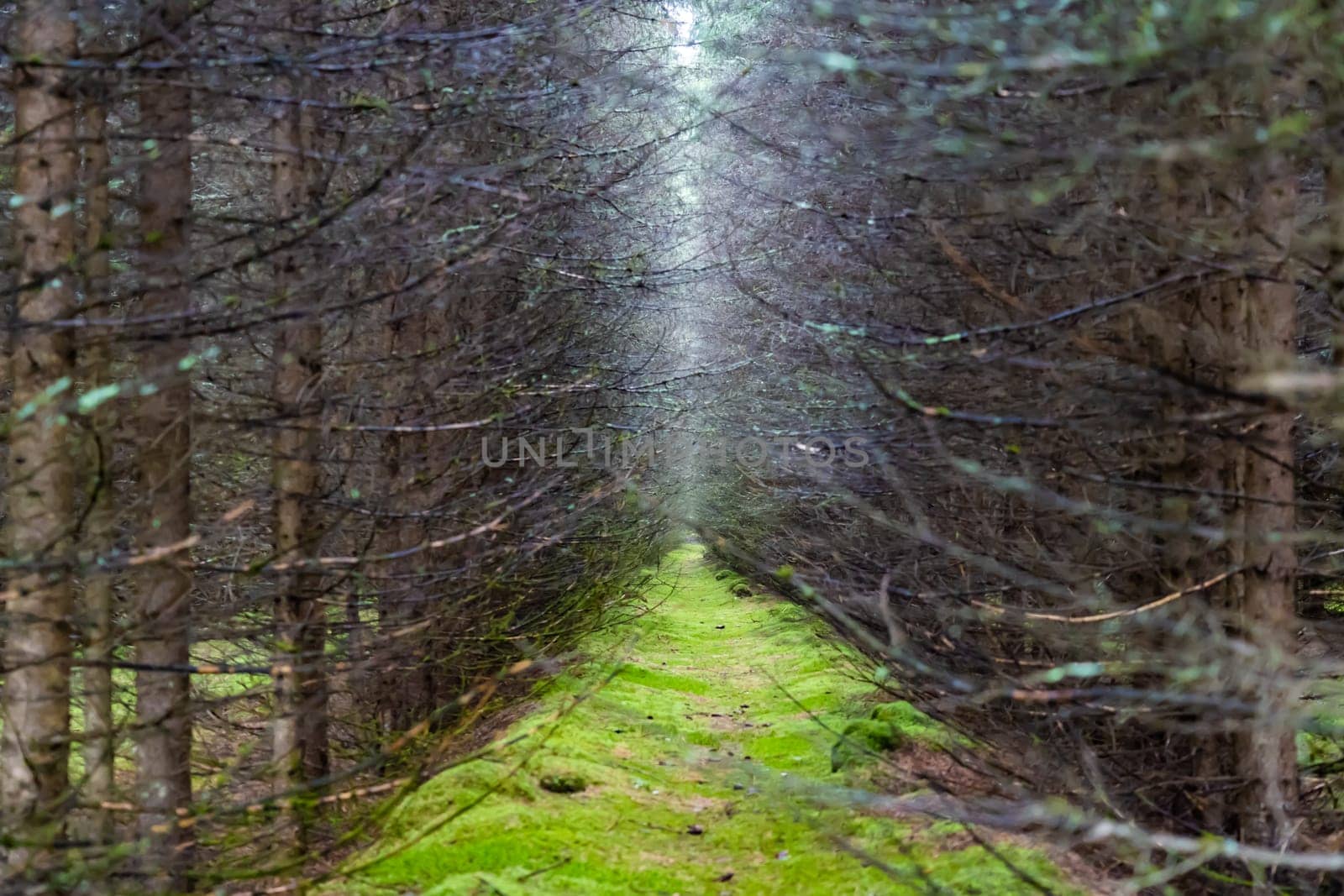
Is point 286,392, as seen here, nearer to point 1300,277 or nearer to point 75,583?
point 75,583

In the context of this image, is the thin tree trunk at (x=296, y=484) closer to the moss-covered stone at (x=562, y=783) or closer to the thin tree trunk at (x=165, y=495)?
the thin tree trunk at (x=165, y=495)

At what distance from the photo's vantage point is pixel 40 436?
13.3ft

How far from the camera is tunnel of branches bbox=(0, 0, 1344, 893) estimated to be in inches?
137

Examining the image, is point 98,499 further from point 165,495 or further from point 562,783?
point 562,783

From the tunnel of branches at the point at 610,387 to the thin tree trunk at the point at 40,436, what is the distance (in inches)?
0.6

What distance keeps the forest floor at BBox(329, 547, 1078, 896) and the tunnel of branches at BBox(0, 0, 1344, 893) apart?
49 centimetres

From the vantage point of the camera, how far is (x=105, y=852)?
335cm

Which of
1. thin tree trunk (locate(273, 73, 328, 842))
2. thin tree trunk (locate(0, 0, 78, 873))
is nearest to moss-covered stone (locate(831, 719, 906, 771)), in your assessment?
thin tree trunk (locate(273, 73, 328, 842))

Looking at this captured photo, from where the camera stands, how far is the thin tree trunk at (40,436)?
4.04m

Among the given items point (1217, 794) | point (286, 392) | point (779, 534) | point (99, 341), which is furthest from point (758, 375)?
point (99, 341)

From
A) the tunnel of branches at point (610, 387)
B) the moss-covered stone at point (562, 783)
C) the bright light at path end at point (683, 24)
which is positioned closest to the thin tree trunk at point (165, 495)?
the tunnel of branches at point (610, 387)

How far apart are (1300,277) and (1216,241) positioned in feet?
4.04

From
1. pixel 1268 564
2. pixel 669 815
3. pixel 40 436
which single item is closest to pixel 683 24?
pixel 669 815

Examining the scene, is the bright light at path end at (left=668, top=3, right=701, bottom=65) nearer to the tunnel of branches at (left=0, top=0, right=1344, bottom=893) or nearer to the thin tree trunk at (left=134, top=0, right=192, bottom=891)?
the tunnel of branches at (left=0, top=0, right=1344, bottom=893)
